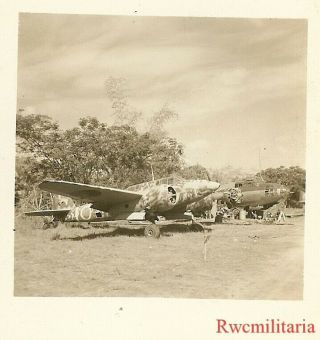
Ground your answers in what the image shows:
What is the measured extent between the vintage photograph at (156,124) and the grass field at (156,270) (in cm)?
1

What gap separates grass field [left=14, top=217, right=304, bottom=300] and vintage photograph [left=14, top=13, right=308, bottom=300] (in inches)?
0.5

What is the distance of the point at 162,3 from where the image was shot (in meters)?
4.93

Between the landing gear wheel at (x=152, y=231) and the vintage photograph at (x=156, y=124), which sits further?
the landing gear wheel at (x=152, y=231)

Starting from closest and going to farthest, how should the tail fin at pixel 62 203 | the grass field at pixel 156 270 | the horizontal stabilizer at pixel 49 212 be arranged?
1. the grass field at pixel 156 270
2. the horizontal stabilizer at pixel 49 212
3. the tail fin at pixel 62 203

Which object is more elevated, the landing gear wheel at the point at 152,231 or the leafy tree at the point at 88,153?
the leafy tree at the point at 88,153

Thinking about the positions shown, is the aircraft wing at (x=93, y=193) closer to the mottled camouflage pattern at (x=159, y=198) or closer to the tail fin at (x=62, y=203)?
the mottled camouflage pattern at (x=159, y=198)

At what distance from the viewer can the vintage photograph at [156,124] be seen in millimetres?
4879

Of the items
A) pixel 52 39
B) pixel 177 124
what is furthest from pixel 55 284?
pixel 52 39

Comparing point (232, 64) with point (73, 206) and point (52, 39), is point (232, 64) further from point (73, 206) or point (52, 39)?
point (73, 206)

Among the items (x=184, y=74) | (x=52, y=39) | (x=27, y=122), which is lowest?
(x=27, y=122)

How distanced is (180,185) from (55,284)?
305 cm

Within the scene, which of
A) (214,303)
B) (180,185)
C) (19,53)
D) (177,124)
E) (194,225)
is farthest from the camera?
(194,225)

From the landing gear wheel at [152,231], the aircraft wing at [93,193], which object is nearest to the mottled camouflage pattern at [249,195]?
the landing gear wheel at [152,231]

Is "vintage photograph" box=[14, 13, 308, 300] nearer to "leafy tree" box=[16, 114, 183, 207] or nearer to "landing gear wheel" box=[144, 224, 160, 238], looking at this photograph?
"leafy tree" box=[16, 114, 183, 207]
